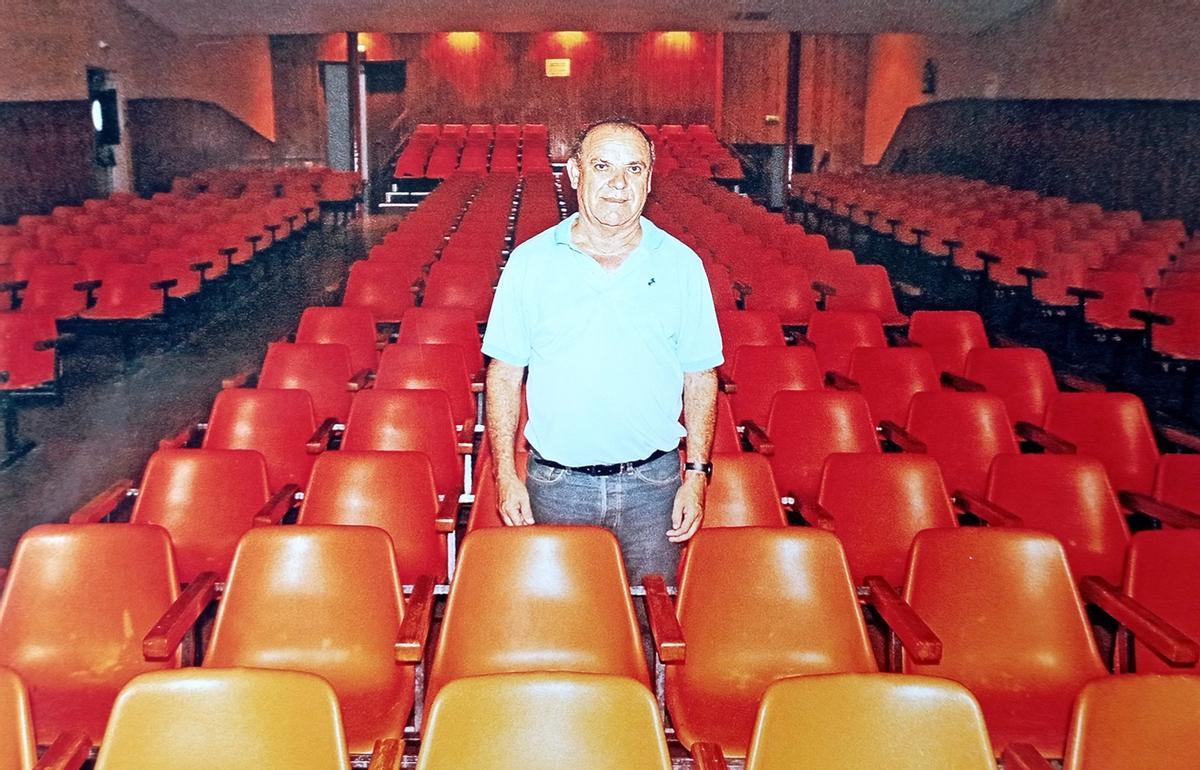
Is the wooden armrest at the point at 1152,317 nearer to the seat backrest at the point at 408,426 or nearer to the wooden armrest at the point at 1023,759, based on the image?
the seat backrest at the point at 408,426

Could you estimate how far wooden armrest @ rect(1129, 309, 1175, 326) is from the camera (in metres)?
5.35

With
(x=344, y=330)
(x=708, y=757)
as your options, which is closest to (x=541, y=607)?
(x=708, y=757)

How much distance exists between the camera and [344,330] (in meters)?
5.09

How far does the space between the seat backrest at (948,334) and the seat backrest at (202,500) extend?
3.31m

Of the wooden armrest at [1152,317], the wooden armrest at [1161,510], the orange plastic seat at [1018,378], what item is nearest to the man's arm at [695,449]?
the wooden armrest at [1161,510]

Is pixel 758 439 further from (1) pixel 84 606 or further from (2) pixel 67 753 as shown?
(2) pixel 67 753

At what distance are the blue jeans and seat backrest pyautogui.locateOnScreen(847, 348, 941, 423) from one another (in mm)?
2152

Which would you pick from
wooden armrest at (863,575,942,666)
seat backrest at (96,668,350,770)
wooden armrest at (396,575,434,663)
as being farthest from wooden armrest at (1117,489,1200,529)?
seat backrest at (96,668,350,770)

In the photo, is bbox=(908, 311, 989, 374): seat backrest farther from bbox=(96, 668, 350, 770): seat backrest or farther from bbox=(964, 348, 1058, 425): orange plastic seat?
bbox=(96, 668, 350, 770): seat backrest

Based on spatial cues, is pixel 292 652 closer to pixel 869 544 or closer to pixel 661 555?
pixel 661 555

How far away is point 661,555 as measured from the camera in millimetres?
2465

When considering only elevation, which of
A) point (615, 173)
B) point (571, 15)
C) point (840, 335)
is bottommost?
point (840, 335)

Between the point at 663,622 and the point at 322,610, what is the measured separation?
0.77 m

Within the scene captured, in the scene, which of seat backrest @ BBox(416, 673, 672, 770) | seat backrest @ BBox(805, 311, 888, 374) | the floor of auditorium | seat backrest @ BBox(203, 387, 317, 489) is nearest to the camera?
seat backrest @ BBox(416, 673, 672, 770)
